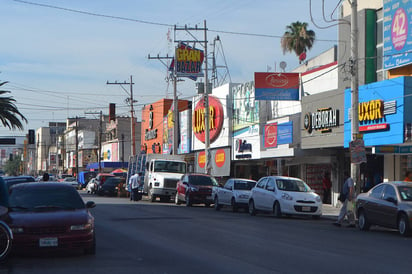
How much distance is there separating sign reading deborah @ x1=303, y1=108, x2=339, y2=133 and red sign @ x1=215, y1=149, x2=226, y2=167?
45.4 feet

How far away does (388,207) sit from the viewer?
18969 mm

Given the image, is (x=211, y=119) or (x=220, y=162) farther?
(x=211, y=119)

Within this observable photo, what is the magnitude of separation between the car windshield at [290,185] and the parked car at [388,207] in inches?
194

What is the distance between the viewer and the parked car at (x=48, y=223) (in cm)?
1173

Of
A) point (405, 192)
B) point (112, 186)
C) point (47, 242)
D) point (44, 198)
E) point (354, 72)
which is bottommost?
point (112, 186)

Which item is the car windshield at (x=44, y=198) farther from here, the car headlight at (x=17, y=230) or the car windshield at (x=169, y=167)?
the car windshield at (x=169, y=167)

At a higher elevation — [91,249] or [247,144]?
[247,144]

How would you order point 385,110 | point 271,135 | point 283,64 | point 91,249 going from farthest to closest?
point 283,64
point 271,135
point 385,110
point 91,249

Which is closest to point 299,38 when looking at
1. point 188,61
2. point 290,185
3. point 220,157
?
point 188,61

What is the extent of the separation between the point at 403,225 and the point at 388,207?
2.87ft

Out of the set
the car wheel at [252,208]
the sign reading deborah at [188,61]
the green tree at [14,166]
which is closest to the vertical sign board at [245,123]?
the sign reading deborah at [188,61]

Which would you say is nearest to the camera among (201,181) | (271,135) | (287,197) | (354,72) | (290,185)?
→ (354,72)

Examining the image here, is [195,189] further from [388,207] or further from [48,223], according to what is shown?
[48,223]

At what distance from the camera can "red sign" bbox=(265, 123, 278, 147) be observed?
123ft
